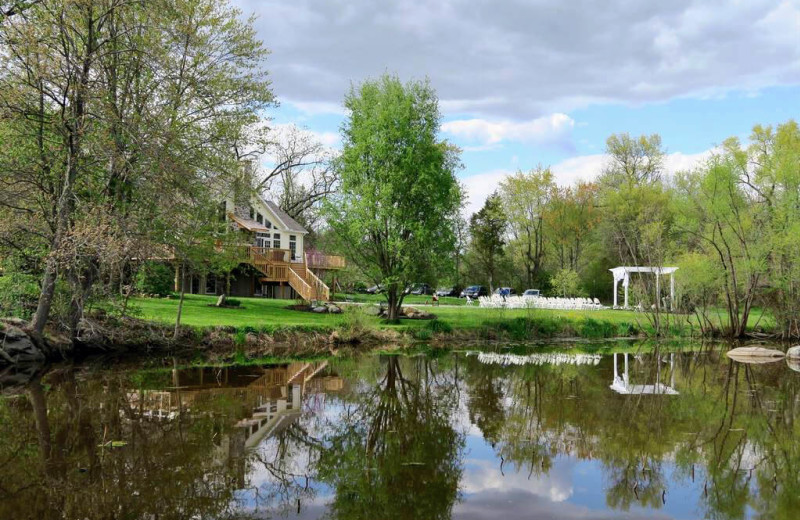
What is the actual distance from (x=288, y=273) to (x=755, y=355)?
25.0 m

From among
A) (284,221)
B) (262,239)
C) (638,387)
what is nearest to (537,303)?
(638,387)

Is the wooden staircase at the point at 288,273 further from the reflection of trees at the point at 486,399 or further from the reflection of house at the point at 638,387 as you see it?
the reflection of house at the point at 638,387

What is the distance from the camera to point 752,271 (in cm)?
2922

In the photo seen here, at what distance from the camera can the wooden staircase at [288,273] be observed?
1419 inches

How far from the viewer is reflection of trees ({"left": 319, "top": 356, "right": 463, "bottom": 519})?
271 inches

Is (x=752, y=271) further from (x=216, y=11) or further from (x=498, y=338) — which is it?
(x=216, y=11)

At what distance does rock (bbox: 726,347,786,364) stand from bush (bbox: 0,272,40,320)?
883 inches

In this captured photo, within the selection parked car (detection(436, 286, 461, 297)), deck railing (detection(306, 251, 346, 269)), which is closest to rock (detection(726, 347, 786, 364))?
deck railing (detection(306, 251, 346, 269))

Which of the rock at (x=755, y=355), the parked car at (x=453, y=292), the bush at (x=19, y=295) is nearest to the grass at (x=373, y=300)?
the parked car at (x=453, y=292)

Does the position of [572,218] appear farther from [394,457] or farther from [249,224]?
[394,457]

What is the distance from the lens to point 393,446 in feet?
30.6

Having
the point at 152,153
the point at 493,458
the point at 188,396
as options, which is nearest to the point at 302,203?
the point at 152,153

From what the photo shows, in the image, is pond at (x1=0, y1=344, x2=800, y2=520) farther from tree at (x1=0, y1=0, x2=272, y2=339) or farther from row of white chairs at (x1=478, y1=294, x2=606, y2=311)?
row of white chairs at (x1=478, y1=294, x2=606, y2=311)

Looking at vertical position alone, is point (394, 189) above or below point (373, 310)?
above
